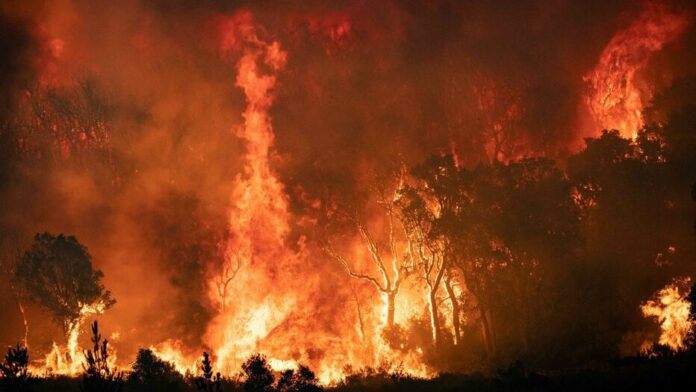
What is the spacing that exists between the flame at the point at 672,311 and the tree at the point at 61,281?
44.9 metres

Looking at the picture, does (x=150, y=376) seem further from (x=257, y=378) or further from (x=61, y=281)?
(x=61, y=281)

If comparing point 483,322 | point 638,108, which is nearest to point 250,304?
point 483,322

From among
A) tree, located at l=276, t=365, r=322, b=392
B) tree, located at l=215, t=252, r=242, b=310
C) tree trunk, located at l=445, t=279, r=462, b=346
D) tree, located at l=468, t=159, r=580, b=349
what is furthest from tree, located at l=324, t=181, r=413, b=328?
tree, located at l=276, t=365, r=322, b=392

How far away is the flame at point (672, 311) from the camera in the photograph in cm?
2920

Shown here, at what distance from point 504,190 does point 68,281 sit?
3856cm

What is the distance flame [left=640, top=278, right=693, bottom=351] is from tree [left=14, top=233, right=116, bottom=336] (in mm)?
44860

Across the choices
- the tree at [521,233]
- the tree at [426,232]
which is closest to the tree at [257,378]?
the tree at [426,232]

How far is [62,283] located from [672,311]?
47988mm

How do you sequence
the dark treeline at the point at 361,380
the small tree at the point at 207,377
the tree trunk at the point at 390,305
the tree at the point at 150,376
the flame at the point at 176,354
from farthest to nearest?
the flame at the point at 176,354, the tree trunk at the point at 390,305, the tree at the point at 150,376, the dark treeline at the point at 361,380, the small tree at the point at 207,377

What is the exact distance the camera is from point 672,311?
3116cm

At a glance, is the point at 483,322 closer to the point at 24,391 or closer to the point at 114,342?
the point at 24,391

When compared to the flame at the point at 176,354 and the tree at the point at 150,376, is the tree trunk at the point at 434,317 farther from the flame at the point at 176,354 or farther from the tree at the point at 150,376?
the flame at the point at 176,354

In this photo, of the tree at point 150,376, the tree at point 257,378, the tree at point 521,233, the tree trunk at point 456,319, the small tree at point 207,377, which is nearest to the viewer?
the small tree at point 207,377

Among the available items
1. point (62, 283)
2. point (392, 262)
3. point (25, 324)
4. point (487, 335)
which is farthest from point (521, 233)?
point (25, 324)
